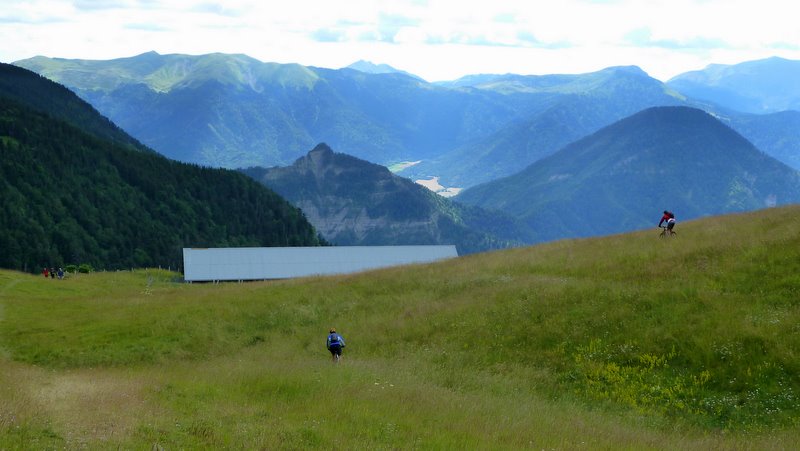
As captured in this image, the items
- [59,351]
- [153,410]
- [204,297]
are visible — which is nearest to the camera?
[153,410]

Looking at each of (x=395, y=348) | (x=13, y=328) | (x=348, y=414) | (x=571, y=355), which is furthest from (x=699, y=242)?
(x=13, y=328)

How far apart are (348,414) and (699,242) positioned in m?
31.1

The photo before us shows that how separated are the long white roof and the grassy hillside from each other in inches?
1773

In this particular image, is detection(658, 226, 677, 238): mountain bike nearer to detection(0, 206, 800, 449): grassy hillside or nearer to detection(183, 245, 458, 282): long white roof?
detection(0, 206, 800, 449): grassy hillside

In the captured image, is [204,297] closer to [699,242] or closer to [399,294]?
[399,294]

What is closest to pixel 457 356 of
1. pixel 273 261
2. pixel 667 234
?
pixel 667 234

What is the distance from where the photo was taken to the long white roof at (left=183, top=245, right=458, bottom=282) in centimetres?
10225

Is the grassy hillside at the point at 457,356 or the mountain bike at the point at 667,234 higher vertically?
the mountain bike at the point at 667,234

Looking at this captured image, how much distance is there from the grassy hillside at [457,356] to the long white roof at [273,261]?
45.0 m

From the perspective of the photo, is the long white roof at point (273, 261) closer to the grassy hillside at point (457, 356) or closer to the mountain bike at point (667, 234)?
the grassy hillside at point (457, 356)

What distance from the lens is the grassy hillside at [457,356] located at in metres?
19.2

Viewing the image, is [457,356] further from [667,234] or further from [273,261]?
[273,261]

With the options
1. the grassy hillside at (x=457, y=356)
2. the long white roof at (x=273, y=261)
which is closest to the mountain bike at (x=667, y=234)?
the grassy hillside at (x=457, y=356)

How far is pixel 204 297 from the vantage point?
5322 centimetres
